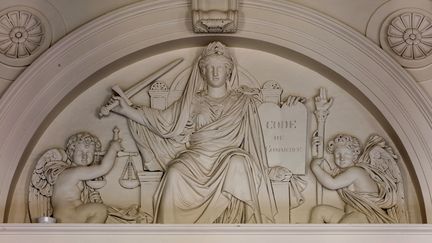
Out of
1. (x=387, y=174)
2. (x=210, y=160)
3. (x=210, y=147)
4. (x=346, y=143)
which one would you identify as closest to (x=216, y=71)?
(x=210, y=147)

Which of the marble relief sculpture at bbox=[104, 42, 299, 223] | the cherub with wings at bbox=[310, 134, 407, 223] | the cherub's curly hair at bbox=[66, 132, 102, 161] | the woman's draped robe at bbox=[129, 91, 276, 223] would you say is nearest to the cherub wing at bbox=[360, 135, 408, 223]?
the cherub with wings at bbox=[310, 134, 407, 223]

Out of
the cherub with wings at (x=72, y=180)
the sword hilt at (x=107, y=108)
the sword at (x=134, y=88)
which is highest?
the sword at (x=134, y=88)

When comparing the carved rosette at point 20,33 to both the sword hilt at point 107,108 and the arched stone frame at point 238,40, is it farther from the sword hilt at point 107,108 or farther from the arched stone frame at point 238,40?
the sword hilt at point 107,108

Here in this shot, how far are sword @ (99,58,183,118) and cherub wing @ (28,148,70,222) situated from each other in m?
0.53

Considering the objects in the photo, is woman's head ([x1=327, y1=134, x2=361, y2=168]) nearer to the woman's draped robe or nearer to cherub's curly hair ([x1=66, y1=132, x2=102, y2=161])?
the woman's draped robe

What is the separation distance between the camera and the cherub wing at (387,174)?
6691mm

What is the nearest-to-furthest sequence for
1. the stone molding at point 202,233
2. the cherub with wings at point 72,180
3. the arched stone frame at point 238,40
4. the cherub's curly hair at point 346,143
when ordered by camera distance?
the stone molding at point 202,233 < the cherub with wings at point 72,180 < the arched stone frame at point 238,40 < the cherub's curly hair at point 346,143

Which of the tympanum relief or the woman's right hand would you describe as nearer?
the tympanum relief

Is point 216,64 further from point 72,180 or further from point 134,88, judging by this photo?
point 72,180

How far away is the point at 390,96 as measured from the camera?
6914mm

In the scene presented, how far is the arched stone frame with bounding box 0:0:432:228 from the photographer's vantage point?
6.77 m

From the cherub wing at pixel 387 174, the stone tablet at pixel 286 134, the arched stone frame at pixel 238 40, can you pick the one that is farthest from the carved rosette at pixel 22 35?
the cherub wing at pixel 387 174

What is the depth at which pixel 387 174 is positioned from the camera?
680 centimetres

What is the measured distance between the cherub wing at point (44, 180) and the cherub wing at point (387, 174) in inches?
102
